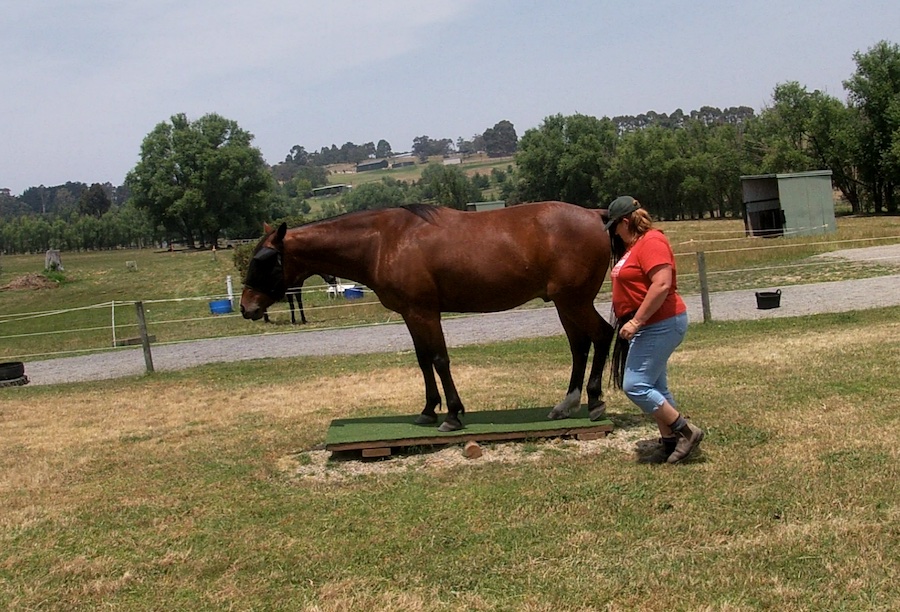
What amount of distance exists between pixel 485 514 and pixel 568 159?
282 feet

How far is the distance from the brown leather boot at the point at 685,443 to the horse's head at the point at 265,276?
3.47 m

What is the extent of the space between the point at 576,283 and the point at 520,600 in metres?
3.29

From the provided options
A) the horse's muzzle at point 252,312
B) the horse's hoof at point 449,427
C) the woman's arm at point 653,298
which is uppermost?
the horse's muzzle at point 252,312

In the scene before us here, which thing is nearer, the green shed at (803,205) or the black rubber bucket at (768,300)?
the black rubber bucket at (768,300)

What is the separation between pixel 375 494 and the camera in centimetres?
558

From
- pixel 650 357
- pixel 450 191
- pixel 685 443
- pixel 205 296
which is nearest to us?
pixel 650 357

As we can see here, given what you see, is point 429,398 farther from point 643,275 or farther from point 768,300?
point 768,300

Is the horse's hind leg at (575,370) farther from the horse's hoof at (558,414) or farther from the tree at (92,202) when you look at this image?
the tree at (92,202)

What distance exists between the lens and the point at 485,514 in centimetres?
495

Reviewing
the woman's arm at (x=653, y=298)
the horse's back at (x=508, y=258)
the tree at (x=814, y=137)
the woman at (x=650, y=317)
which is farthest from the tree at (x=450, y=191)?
→ the woman's arm at (x=653, y=298)

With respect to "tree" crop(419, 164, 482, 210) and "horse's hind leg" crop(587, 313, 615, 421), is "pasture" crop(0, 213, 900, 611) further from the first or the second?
"tree" crop(419, 164, 482, 210)

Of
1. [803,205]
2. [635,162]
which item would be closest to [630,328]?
[803,205]

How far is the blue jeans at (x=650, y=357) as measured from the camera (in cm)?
545

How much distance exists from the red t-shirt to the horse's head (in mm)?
2863
